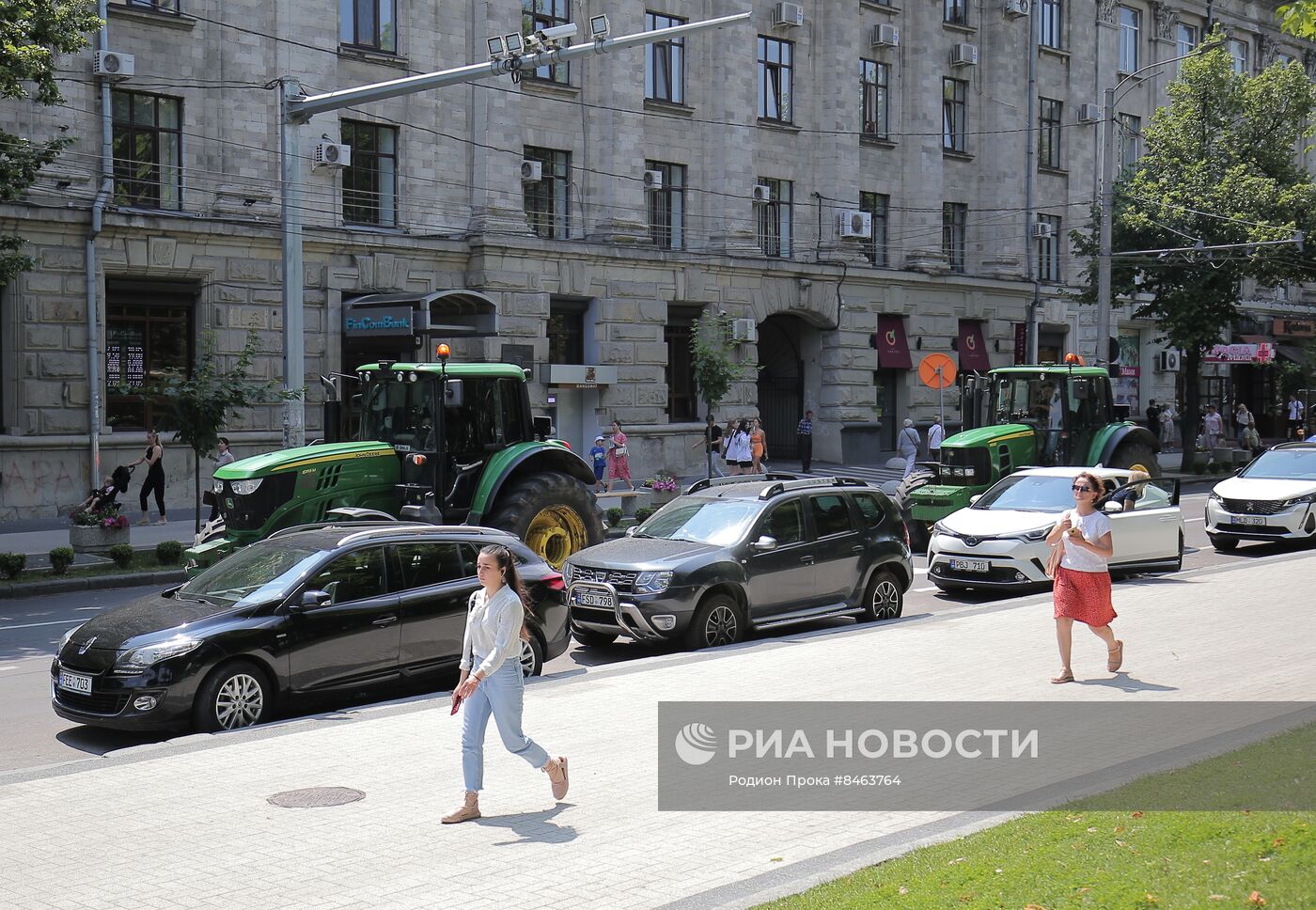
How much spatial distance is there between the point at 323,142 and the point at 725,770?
76.4ft

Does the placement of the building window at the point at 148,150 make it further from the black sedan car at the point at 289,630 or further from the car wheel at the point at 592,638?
the black sedan car at the point at 289,630

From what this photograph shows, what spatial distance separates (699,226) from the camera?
36719mm

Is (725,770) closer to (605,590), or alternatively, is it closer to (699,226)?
(605,590)

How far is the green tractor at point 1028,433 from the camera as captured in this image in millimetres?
22219

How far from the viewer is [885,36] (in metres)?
40.9

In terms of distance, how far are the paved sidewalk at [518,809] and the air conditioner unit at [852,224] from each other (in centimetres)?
2830

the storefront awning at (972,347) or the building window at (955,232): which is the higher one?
the building window at (955,232)

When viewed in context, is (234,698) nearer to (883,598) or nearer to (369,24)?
(883,598)

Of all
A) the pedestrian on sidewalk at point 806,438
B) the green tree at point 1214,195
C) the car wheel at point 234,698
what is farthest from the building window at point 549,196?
the car wheel at point 234,698

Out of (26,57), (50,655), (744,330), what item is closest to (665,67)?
(744,330)

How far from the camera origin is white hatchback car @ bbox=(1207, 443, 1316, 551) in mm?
22062

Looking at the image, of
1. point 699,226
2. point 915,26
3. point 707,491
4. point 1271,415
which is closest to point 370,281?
point 699,226

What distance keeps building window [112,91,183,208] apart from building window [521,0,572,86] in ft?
29.7

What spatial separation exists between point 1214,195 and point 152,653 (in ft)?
120
